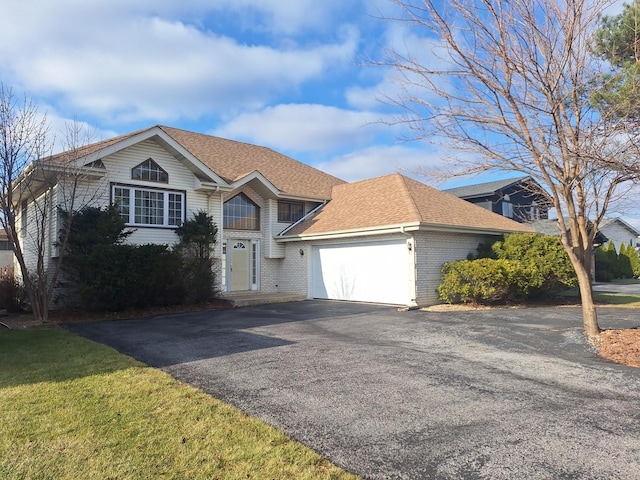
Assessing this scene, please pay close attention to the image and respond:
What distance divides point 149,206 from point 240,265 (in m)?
4.48

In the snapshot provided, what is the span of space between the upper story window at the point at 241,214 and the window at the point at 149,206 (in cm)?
226

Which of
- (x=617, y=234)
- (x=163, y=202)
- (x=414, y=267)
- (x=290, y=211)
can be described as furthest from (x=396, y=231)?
(x=617, y=234)

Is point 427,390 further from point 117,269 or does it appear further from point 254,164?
point 254,164

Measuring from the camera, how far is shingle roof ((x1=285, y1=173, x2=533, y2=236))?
15.2 meters

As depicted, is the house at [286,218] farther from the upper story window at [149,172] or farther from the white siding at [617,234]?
the white siding at [617,234]

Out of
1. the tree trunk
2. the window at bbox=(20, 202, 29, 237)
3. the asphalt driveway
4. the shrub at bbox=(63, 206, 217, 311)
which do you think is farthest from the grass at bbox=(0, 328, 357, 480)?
the window at bbox=(20, 202, 29, 237)

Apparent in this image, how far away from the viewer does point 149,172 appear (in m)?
15.2

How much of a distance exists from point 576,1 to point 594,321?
578cm

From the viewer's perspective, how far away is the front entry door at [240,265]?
17.8m

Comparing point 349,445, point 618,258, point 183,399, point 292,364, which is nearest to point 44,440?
point 183,399

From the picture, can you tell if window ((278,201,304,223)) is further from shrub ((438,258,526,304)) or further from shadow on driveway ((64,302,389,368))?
shrub ((438,258,526,304))

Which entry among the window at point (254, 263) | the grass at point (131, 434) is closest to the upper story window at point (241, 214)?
the window at point (254, 263)

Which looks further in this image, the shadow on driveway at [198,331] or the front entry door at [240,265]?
the front entry door at [240,265]

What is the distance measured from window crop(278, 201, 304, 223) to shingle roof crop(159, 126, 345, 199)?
60 cm
